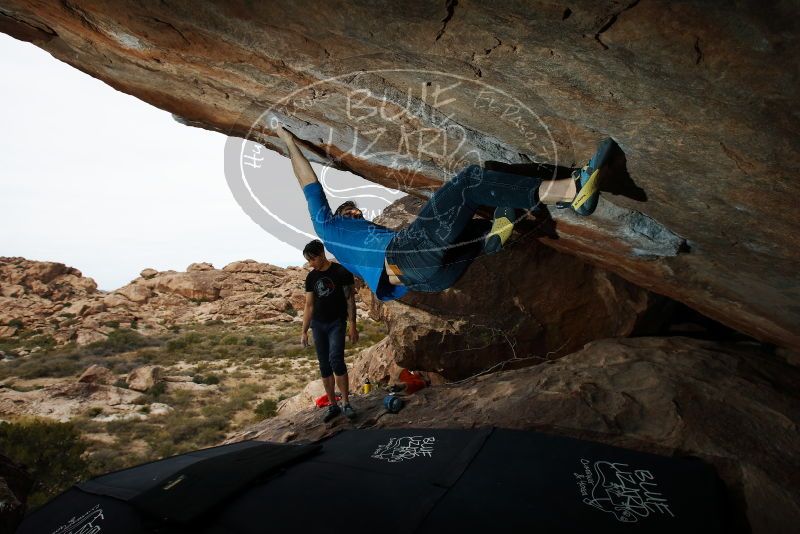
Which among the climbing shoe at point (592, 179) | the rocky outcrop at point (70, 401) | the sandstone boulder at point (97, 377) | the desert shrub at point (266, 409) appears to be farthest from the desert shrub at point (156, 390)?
the climbing shoe at point (592, 179)

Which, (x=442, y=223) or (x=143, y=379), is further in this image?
(x=143, y=379)

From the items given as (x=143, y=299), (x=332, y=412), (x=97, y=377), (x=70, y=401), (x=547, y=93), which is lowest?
(x=70, y=401)

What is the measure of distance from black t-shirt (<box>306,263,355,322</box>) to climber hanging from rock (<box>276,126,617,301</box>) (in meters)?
1.45

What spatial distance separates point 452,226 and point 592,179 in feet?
3.37

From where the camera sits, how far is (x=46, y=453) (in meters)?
8.21

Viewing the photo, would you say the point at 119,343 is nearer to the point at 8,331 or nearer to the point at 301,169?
the point at 8,331

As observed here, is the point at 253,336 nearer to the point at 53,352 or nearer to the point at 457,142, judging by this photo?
the point at 53,352

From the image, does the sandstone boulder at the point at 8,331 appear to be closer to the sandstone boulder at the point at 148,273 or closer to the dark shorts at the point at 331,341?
the sandstone boulder at the point at 148,273

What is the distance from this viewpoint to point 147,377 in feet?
46.7

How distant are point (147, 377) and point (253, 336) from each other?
9576 mm

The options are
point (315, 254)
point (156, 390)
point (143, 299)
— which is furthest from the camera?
point (143, 299)

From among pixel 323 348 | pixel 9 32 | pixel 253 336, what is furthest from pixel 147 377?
pixel 9 32

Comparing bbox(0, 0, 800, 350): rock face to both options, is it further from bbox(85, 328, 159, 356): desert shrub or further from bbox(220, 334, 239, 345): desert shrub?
bbox(85, 328, 159, 356): desert shrub

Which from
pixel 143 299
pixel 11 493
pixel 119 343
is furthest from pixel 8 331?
pixel 11 493
